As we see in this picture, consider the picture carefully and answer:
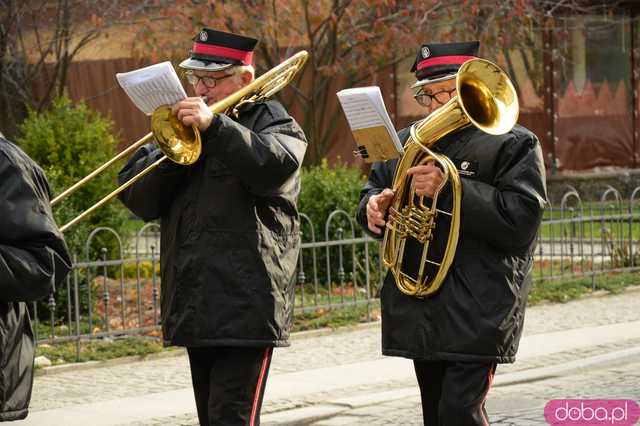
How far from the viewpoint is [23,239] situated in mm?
4352

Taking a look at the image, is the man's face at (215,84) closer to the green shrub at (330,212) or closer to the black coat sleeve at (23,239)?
the black coat sleeve at (23,239)

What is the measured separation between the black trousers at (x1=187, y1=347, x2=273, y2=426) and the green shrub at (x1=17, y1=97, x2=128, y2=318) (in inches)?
245

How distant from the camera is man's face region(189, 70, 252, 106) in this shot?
18.6 feet

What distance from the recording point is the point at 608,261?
555 inches

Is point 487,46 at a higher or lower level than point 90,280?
higher

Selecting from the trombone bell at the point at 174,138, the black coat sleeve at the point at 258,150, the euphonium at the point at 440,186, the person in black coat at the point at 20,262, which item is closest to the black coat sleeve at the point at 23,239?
the person in black coat at the point at 20,262

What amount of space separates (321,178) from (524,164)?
25.0ft

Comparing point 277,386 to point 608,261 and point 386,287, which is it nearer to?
point 386,287

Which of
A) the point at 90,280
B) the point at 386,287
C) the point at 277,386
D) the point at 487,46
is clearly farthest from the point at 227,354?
the point at 487,46

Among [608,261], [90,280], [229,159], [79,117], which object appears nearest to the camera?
[229,159]

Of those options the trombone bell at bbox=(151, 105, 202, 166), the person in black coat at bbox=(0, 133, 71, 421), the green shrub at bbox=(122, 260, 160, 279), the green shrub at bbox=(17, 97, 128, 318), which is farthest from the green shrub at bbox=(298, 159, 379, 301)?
the person in black coat at bbox=(0, 133, 71, 421)

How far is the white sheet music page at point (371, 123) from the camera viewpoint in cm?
533

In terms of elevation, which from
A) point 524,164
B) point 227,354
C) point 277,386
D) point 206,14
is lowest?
point 277,386

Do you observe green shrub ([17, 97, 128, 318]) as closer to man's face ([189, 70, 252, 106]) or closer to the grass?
the grass
